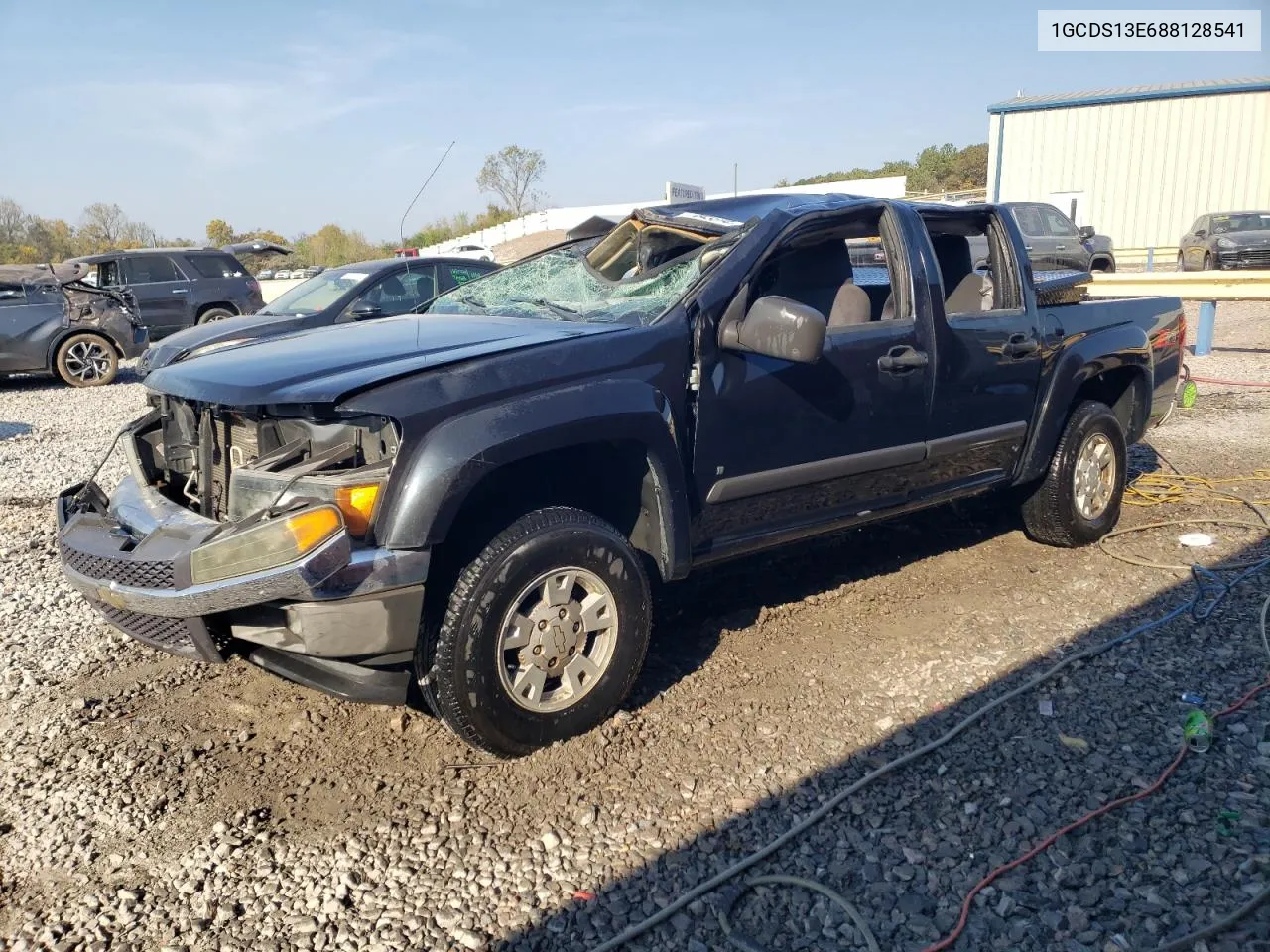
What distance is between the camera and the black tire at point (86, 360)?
12430 millimetres

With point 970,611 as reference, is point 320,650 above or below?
above

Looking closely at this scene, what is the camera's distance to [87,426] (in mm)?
9570

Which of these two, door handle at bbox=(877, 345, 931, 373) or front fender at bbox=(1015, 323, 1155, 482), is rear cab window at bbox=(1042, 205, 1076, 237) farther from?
door handle at bbox=(877, 345, 931, 373)

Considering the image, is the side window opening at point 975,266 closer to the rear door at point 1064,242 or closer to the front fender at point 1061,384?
the front fender at point 1061,384

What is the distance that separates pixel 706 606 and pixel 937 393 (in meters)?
1.42

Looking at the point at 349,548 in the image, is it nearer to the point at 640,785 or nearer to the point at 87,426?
the point at 640,785

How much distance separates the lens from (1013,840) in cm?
267

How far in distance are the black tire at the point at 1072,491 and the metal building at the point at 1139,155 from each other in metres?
30.8

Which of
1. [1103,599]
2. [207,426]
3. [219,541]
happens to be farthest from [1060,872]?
[207,426]

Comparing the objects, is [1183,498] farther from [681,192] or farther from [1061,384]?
[681,192]

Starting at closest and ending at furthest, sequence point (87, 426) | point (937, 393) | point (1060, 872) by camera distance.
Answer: point (1060, 872), point (937, 393), point (87, 426)

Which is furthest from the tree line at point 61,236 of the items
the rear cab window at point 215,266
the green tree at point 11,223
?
the rear cab window at point 215,266

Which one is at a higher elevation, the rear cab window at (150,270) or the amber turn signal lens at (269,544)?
the rear cab window at (150,270)

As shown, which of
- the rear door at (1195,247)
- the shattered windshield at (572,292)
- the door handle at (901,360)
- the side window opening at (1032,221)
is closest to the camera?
the shattered windshield at (572,292)
